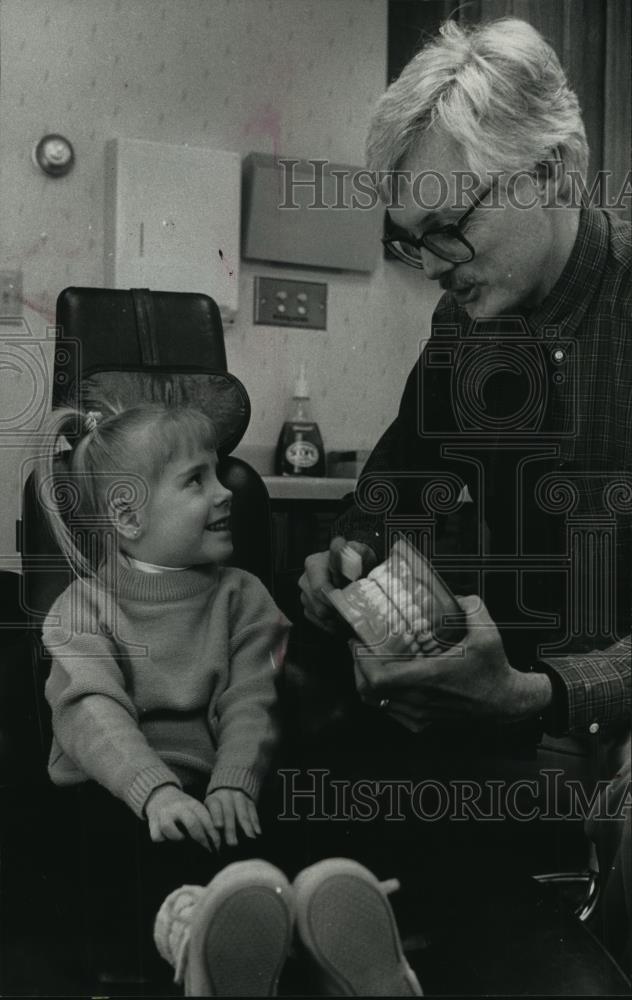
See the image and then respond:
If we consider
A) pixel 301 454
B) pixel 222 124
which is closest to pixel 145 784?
pixel 301 454

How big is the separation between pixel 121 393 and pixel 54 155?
222 mm

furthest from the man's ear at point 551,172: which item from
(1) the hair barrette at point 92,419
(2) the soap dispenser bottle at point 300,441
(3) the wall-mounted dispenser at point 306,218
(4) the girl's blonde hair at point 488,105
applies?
(1) the hair barrette at point 92,419

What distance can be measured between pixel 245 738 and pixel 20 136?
0.57 m

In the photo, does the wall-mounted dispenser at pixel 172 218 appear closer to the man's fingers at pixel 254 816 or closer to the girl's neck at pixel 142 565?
the girl's neck at pixel 142 565

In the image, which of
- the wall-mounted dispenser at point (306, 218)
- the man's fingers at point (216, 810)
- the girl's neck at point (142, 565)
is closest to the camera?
the man's fingers at point (216, 810)

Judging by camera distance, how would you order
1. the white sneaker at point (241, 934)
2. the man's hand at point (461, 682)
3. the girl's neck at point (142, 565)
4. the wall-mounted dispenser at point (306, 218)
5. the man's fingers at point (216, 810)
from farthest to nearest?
the wall-mounted dispenser at point (306, 218), the girl's neck at point (142, 565), the man's fingers at point (216, 810), the man's hand at point (461, 682), the white sneaker at point (241, 934)

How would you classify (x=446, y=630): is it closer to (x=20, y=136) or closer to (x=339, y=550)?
(x=339, y=550)

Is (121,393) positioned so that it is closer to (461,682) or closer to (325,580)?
(325,580)

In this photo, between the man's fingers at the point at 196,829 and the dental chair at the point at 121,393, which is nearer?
the man's fingers at the point at 196,829

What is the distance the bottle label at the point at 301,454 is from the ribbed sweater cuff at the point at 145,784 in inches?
15.4

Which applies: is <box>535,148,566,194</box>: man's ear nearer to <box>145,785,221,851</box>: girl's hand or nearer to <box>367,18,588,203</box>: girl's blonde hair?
<box>367,18,588,203</box>: girl's blonde hair

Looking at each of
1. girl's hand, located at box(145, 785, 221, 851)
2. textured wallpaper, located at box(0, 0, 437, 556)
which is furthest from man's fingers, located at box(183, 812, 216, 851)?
textured wallpaper, located at box(0, 0, 437, 556)

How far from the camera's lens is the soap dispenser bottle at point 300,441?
975 millimetres

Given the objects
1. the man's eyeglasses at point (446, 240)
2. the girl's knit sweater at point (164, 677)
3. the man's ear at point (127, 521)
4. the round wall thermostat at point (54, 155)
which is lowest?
the girl's knit sweater at point (164, 677)
